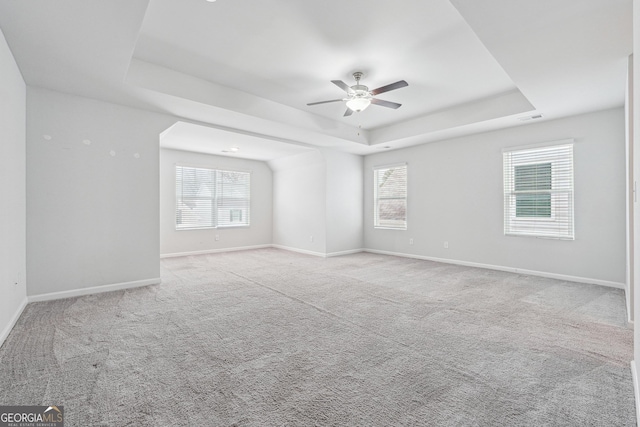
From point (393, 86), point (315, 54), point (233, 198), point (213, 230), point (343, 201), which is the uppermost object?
point (315, 54)

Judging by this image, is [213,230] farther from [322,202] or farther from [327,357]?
[327,357]

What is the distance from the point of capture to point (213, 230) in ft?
24.1

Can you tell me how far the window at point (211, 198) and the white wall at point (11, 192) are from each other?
11.8ft

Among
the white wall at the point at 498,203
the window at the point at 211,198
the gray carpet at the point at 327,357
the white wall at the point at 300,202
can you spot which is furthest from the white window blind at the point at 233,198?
the gray carpet at the point at 327,357

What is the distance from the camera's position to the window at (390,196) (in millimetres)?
6727

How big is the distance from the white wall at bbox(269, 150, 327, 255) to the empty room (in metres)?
0.73

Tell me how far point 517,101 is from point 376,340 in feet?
13.5

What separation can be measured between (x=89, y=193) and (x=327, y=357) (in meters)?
3.72

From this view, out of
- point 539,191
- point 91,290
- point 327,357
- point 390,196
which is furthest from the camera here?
point 390,196

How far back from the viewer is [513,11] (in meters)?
2.21

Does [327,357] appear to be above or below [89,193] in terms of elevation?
below

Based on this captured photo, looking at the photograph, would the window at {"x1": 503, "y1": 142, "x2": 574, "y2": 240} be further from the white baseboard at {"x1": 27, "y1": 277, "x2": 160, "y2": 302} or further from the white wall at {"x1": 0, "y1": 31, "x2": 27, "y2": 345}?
the white wall at {"x1": 0, "y1": 31, "x2": 27, "y2": 345}

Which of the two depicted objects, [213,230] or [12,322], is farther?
[213,230]

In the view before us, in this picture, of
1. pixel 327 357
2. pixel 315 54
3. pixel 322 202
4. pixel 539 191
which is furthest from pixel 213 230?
pixel 539 191
